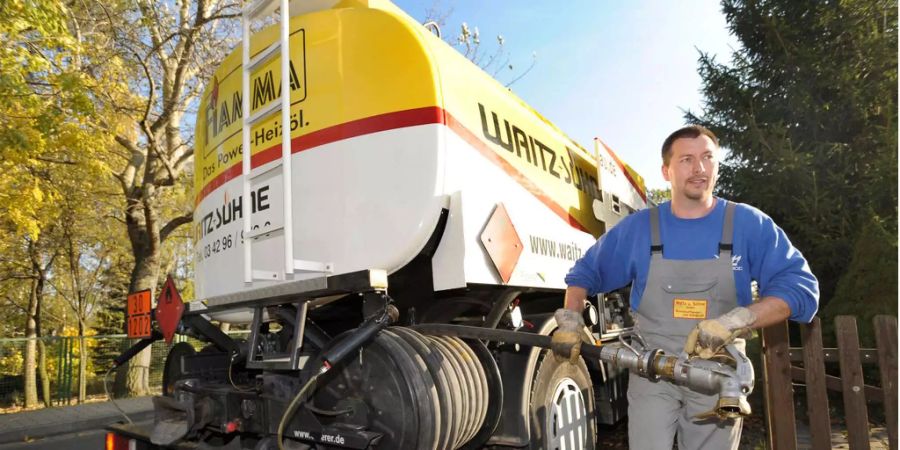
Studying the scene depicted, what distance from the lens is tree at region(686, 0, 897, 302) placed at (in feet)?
27.1

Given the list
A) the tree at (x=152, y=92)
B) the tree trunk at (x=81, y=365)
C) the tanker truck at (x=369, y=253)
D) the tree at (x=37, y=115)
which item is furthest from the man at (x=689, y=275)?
the tree trunk at (x=81, y=365)

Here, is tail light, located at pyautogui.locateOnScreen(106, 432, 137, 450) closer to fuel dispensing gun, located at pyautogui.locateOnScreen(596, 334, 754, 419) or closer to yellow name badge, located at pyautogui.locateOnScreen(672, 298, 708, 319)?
fuel dispensing gun, located at pyautogui.locateOnScreen(596, 334, 754, 419)

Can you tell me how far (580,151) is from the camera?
5383mm

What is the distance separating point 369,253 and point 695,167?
61.4 inches

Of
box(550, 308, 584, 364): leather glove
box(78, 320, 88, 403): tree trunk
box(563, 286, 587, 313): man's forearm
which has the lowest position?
box(78, 320, 88, 403): tree trunk

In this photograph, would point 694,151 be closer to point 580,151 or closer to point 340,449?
point 340,449

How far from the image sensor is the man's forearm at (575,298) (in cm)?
273

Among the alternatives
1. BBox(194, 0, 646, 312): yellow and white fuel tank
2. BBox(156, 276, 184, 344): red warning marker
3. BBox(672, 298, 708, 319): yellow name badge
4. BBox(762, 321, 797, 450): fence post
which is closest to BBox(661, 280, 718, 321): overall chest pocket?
BBox(672, 298, 708, 319): yellow name badge

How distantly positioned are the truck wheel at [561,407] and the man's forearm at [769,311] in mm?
1328

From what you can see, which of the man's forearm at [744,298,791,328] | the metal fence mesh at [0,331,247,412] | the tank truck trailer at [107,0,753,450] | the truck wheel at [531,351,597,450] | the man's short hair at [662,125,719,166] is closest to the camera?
the man's forearm at [744,298,791,328]

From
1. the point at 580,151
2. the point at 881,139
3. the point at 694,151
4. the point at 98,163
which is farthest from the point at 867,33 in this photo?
the point at 98,163

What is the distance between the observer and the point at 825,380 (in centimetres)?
475

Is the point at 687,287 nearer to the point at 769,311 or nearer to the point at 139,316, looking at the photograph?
the point at 769,311

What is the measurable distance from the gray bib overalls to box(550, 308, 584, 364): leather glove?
30 cm
